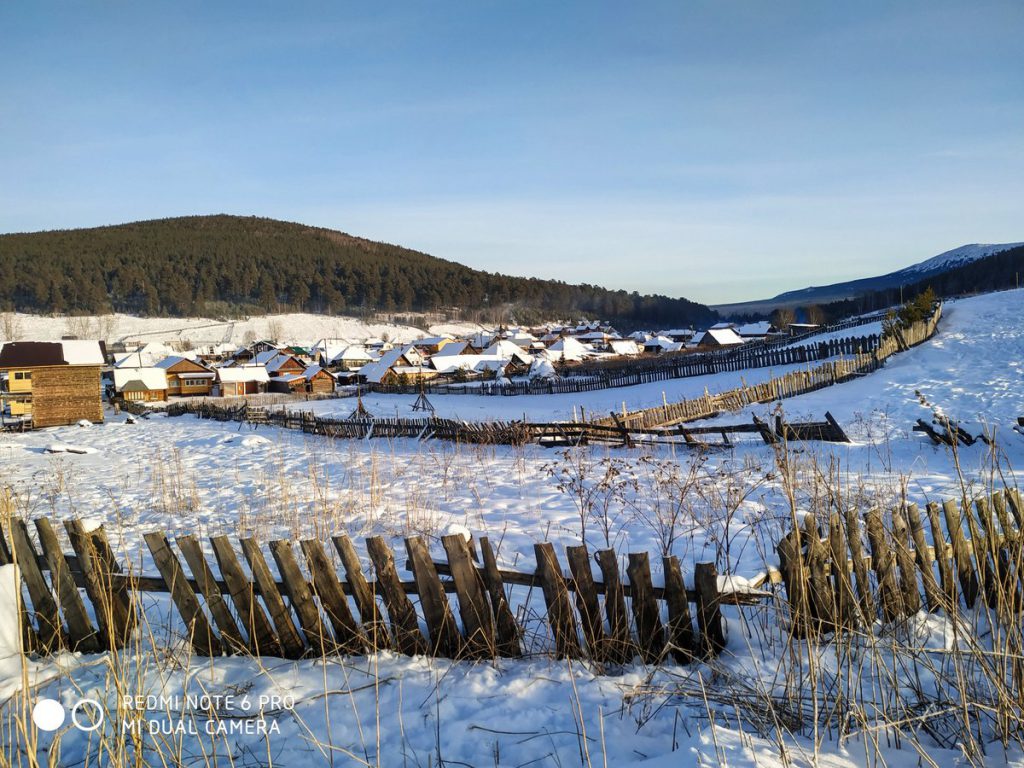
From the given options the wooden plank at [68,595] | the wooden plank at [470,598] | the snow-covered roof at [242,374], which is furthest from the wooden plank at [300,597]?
the snow-covered roof at [242,374]

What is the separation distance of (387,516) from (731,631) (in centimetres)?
420

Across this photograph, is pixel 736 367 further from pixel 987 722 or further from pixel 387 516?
pixel 987 722

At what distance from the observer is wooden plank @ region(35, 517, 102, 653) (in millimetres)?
3752

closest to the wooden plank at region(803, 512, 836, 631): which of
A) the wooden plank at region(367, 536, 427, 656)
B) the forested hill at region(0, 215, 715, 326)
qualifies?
the wooden plank at region(367, 536, 427, 656)

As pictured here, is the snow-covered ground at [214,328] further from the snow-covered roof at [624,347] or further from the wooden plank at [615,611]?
the wooden plank at [615,611]

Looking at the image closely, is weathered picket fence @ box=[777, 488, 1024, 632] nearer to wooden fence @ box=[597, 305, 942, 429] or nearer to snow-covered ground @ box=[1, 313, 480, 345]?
wooden fence @ box=[597, 305, 942, 429]

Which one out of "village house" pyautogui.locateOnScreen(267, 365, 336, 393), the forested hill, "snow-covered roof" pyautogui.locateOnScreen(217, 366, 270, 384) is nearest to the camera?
"snow-covered roof" pyautogui.locateOnScreen(217, 366, 270, 384)

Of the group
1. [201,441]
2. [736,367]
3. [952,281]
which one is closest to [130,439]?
[201,441]

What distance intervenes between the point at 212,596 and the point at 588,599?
2.21 m

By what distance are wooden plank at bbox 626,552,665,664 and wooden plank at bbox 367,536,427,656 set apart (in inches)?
49.0

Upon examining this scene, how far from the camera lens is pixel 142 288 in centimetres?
12075

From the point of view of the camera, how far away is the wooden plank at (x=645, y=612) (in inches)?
126

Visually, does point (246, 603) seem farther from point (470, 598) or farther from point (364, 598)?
point (470, 598)

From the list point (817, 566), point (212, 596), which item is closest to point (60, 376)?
point (212, 596)
